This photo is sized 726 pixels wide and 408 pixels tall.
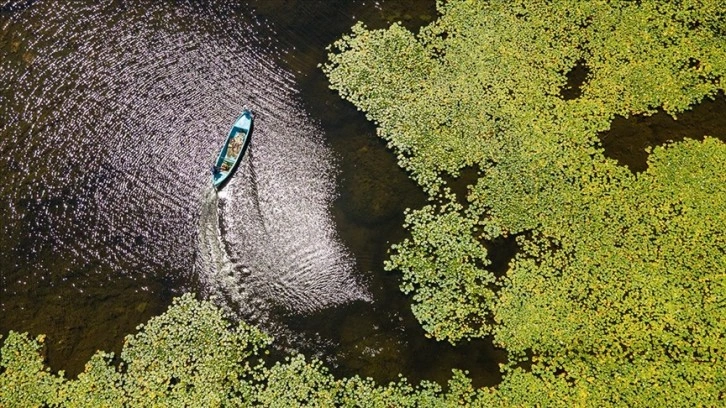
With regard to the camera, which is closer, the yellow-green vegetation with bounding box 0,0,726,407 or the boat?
the yellow-green vegetation with bounding box 0,0,726,407

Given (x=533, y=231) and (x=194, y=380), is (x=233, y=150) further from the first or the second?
(x=533, y=231)

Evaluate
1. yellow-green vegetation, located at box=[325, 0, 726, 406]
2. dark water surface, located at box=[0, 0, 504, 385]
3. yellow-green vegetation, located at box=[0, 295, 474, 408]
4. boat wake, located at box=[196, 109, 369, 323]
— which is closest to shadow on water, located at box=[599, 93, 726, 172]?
yellow-green vegetation, located at box=[325, 0, 726, 406]

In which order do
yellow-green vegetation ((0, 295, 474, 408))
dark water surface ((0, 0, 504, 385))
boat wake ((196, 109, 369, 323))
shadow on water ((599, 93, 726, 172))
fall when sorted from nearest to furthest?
yellow-green vegetation ((0, 295, 474, 408)), dark water surface ((0, 0, 504, 385)), boat wake ((196, 109, 369, 323)), shadow on water ((599, 93, 726, 172))

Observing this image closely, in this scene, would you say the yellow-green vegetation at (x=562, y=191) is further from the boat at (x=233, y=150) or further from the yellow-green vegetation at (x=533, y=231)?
the boat at (x=233, y=150)

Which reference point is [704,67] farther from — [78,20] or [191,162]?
[78,20]

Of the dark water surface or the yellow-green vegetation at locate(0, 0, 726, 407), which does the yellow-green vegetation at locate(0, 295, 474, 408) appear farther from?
the dark water surface

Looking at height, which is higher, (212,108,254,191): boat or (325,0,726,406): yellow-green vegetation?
(325,0,726,406): yellow-green vegetation

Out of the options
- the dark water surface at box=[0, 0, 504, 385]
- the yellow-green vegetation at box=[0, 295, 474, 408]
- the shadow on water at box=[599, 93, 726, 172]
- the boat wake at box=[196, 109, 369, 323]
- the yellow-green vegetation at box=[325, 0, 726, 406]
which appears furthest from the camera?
the shadow on water at box=[599, 93, 726, 172]
